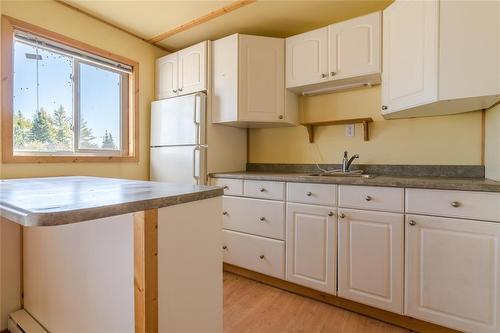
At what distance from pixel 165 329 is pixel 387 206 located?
1364 mm

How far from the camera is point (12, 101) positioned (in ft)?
6.02

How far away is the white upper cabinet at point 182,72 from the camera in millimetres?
2486

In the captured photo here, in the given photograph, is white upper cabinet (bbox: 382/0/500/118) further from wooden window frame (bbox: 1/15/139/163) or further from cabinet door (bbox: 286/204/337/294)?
wooden window frame (bbox: 1/15/139/163)

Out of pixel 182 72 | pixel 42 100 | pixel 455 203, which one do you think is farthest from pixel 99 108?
pixel 455 203

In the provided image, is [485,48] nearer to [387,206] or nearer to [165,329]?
[387,206]

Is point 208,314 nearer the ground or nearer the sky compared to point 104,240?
nearer the ground

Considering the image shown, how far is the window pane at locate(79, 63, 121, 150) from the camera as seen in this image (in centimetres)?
234

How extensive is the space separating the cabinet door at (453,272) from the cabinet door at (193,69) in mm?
2067

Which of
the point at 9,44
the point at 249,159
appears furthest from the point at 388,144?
the point at 9,44

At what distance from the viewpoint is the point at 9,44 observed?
5.94 feet

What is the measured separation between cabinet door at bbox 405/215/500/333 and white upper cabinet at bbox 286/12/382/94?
3.78 feet

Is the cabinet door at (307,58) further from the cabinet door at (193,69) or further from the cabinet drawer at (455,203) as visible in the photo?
the cabinet drawer at (455,203)

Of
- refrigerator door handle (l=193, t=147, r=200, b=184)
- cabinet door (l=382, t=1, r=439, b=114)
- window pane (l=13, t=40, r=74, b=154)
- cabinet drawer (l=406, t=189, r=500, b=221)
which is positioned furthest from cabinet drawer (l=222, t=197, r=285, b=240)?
window pane (l=13, t=40, r=74, b=154)

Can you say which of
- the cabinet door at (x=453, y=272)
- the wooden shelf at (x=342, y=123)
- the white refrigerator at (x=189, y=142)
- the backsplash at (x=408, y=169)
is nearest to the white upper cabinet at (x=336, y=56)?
the wooden shelf at (x=342, y=123)
